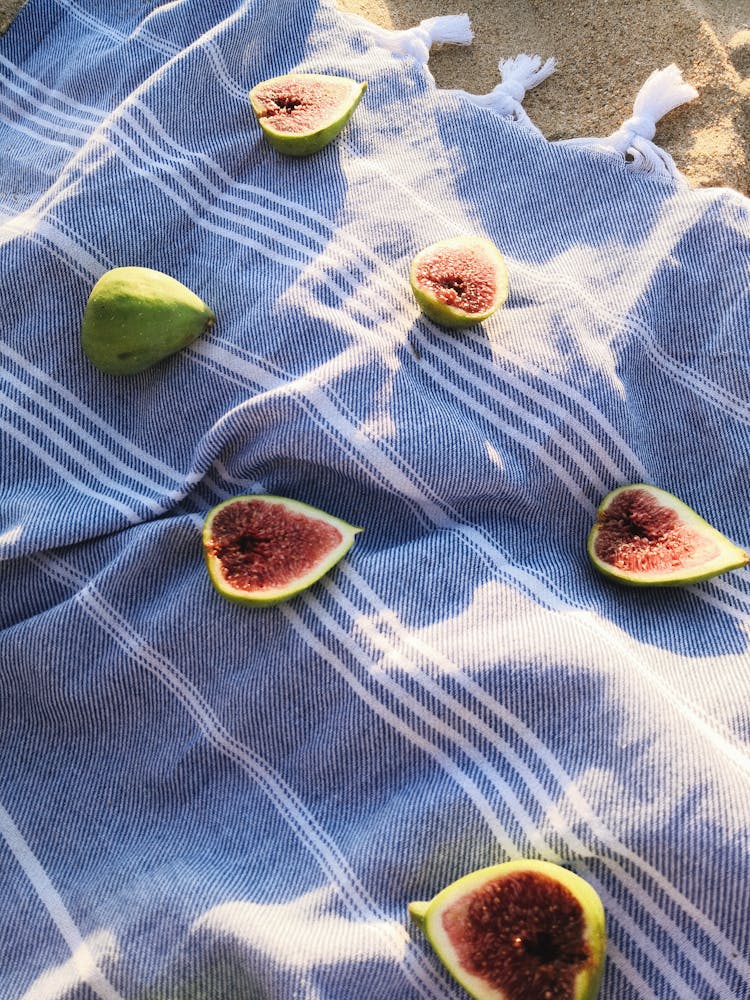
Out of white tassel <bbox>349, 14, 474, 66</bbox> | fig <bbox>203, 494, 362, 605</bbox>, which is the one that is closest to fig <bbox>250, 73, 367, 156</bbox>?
white tassel <bbox>349, 14, 474, 66</bbox>

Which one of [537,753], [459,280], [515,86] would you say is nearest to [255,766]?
[537,753]

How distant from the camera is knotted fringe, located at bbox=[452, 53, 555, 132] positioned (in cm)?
233

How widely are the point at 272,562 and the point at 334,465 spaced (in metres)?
0.25

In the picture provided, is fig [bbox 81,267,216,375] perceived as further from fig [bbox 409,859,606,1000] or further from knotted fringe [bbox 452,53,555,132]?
fig [bbox 409,859,606,1000]

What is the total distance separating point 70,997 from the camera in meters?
1.43

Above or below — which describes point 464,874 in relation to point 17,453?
below

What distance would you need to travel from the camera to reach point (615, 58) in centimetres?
257

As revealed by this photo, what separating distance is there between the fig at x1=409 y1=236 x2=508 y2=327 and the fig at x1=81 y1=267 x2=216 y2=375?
0.48 m

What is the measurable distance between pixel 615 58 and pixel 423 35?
60 centimetres

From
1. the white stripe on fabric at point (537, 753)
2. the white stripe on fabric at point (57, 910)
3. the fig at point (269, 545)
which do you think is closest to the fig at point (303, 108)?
the fig at point (269, 545)

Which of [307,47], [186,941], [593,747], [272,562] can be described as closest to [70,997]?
[186,941]

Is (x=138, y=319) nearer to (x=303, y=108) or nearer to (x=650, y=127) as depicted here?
(x=303, y=108)

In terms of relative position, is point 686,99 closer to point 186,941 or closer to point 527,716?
point 527,716

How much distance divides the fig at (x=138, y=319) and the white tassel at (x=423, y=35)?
1.03 metres
